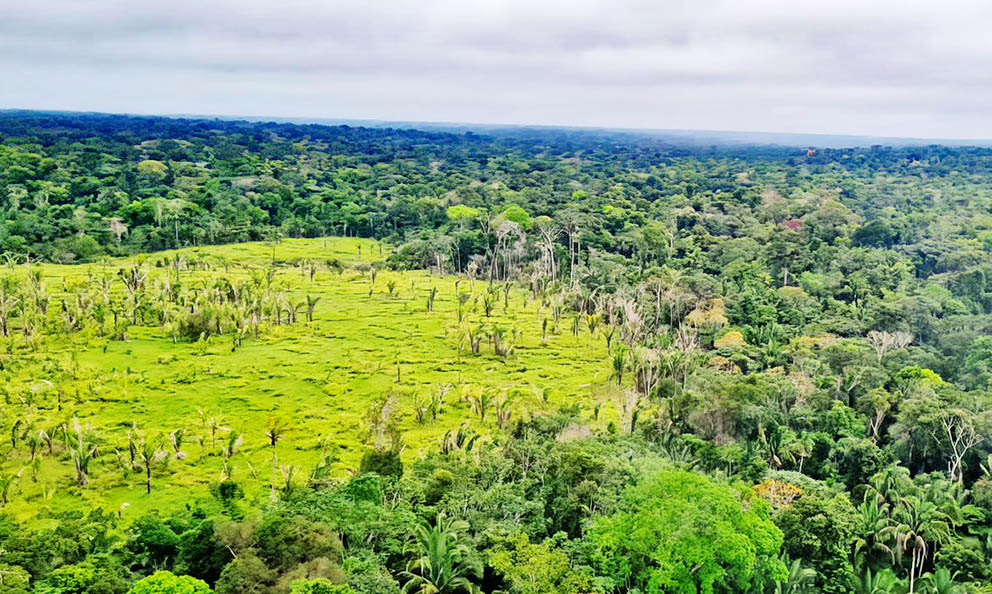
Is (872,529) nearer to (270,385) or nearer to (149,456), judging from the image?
(149,456)

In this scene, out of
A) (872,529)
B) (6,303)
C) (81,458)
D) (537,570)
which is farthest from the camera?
(6,303)

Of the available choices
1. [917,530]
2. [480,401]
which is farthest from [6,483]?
[917,530]

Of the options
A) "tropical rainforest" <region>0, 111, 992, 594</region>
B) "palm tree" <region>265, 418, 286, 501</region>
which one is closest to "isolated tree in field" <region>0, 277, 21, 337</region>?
"tropical rainforest" <region>0, 111, 992, 594</region>

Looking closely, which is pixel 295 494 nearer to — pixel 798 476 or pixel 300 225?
pixel 798 476

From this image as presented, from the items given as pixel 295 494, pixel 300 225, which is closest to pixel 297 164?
pixel 300 225

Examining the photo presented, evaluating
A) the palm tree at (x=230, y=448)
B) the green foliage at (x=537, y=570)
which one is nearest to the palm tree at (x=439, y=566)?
the green foliage at (x=537, y=570)

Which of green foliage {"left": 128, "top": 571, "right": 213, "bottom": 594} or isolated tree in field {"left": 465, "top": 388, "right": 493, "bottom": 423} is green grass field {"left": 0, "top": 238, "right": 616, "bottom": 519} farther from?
green foliage {"left": 128, "top": 571, "right": 213, "bottom": 594}

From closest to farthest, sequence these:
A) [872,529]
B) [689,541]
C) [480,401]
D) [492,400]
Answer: [689,541]
[872,529]
[480,401]
[492,400]
